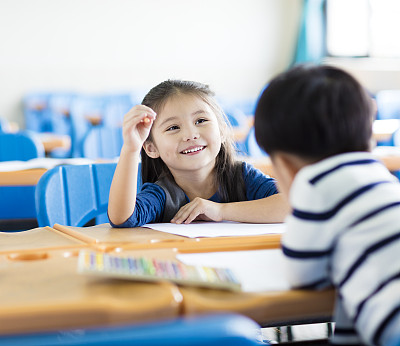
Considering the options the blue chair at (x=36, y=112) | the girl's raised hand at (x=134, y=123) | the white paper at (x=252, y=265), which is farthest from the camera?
the blue chair at (x=36, y=112)

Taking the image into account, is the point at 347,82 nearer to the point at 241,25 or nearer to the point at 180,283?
the point at 180,283

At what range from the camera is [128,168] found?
1.39 metres

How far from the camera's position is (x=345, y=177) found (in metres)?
0.76

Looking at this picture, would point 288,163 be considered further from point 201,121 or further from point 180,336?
point 201,121

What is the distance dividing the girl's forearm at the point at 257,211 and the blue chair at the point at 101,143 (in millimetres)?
1537

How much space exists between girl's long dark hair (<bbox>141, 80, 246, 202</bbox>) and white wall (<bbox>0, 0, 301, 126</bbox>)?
6014mm

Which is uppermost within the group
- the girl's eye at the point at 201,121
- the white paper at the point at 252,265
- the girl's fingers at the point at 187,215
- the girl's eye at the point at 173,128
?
the girl's eye at the point at 201,121

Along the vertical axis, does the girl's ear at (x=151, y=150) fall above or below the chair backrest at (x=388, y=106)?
above

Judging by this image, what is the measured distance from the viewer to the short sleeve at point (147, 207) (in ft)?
4.63

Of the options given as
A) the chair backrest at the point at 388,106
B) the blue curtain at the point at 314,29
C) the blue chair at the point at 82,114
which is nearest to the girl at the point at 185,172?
the blue chair at the point at 82,114

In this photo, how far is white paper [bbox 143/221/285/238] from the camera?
48.8 inches

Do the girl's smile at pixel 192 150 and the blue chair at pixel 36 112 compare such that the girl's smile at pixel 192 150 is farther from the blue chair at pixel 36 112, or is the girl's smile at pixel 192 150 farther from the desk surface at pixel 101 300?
the blue chair at pixel 36 112

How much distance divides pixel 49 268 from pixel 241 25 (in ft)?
24.4

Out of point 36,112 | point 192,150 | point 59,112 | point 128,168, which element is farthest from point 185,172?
point 36,112
